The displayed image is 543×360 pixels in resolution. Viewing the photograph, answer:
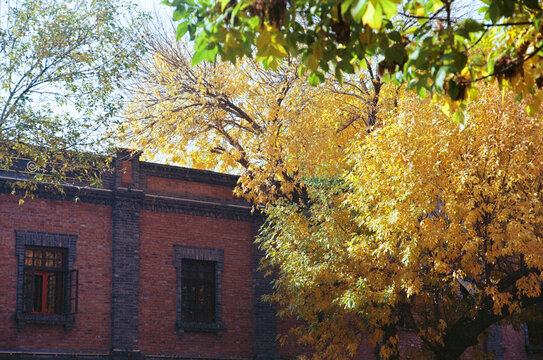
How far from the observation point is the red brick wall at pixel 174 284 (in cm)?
1853

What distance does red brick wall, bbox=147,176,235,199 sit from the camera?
19.5 m

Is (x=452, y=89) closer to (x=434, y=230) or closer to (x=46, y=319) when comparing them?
(x=434, y=230)

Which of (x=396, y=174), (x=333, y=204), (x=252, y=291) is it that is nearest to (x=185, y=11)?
(x=396, y=174)

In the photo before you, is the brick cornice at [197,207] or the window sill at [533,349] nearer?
the brick cornice at [197,207]

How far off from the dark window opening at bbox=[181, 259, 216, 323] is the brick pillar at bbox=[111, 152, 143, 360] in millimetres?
1626

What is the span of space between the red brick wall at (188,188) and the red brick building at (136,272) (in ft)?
0.09

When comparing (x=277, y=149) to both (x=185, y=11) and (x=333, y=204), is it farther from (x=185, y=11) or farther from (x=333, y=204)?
(x=185, y=11)

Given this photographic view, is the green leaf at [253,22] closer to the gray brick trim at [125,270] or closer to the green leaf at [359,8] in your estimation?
the green leaf at [359,8]

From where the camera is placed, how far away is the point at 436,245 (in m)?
14.2

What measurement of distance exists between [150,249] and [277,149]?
Result: 4286mm

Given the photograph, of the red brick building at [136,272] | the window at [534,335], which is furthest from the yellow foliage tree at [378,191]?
the window at [534,335]

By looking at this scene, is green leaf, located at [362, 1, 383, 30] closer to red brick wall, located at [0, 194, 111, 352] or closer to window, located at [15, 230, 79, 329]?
window, located at [15, 230, 79, 329]

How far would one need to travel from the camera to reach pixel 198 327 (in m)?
19.1

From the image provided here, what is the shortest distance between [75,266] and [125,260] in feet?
4.11
